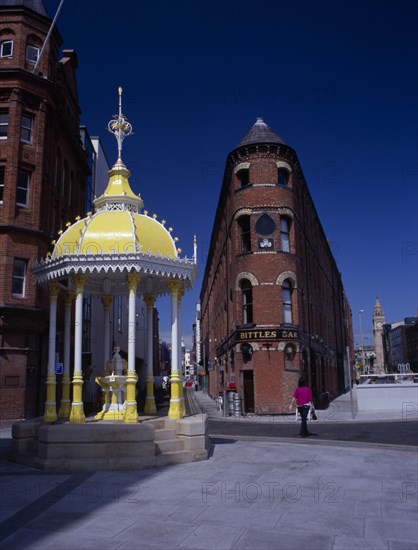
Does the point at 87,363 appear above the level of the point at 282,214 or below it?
below

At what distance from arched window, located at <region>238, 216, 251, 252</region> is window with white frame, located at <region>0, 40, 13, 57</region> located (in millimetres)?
15763

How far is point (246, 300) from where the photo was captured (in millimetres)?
29719

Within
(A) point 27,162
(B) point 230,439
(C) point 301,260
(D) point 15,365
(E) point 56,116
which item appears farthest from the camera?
(C) point 301,260

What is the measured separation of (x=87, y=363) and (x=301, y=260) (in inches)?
684

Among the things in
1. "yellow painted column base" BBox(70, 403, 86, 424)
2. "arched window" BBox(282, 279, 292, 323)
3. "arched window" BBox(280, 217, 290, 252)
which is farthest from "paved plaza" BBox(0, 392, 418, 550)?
"arched window" BBox(280, 217, 290, 252)

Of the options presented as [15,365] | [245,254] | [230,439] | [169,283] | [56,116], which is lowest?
[230,439]

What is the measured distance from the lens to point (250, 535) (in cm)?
602

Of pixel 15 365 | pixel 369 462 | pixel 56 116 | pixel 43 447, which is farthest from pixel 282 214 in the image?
pixel 43 447

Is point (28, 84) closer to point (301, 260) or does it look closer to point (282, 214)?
point (282, 214)

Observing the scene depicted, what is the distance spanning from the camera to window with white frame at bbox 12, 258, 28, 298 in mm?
24625

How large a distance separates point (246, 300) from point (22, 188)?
45.8 feet

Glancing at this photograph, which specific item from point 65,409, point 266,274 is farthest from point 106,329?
point 266,274

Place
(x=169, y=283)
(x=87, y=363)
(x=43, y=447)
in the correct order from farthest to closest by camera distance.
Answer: (x=87, y=363) < (x=169, y=283) < (x=43, y=447)

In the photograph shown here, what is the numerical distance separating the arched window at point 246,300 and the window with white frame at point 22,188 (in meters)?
12.9
